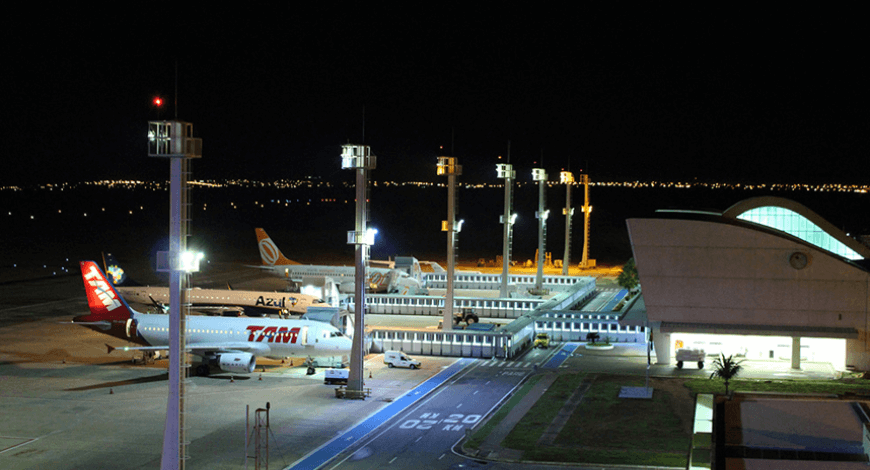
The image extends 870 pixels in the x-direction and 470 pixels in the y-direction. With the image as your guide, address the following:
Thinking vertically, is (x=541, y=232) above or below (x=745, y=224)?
below

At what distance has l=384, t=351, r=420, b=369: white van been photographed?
217 feet

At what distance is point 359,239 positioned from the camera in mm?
54438

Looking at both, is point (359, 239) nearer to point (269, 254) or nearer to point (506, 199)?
point (506, 199)

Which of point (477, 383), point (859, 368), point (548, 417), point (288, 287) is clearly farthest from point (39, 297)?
point (859, 368)

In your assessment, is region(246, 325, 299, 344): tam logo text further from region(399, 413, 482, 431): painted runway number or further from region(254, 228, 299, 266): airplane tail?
region(254, 228, 299, 266): airplane tail

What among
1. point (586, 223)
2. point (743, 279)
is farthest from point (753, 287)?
point (586, 223)

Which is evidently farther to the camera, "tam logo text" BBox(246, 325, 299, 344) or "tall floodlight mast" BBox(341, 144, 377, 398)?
"tam logo text" BBox(246, 325, 299, 344)

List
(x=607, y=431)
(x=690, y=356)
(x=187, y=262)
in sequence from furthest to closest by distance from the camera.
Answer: (x=690, y=356), (x=607, y=431), (x=187, y=262)

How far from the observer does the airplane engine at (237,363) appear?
6056cm

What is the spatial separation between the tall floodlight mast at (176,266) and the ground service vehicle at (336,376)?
24485 millimetres

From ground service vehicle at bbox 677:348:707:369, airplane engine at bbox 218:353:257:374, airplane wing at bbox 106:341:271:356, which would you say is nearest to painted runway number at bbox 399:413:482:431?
airplane engine at bbox 218:353:257:374

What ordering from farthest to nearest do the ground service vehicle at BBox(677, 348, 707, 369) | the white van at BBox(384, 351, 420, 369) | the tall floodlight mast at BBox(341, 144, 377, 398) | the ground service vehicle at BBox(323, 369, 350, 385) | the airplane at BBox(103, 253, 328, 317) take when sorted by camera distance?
the airplane at BBox(103, 253, 328, 317), the white van at BBox(384, 351, 420, 369), the ground service vehicle at BBox(677, 348, 707, 369), the ground service vehicle at BBox(323, 369, 350, 385), the tall floodlight mast at BBox(341, 144, 377, 398)

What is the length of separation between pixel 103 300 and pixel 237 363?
13.0 m

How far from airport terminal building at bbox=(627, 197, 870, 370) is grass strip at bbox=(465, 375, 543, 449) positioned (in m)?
12.5
